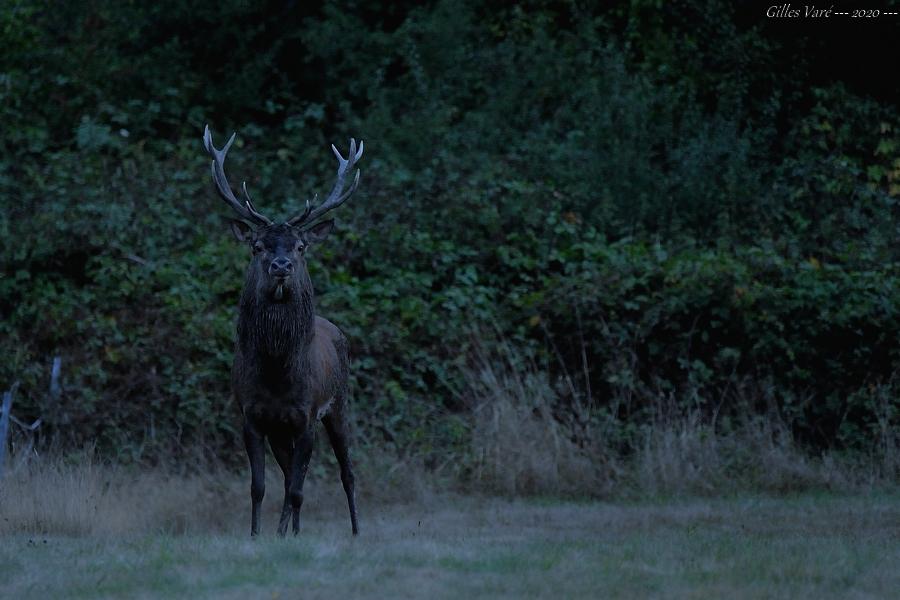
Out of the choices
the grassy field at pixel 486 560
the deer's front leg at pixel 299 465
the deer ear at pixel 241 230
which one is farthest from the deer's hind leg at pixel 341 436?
the deer ear at pixel 241 230

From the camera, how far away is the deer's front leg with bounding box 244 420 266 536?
34.0 feet

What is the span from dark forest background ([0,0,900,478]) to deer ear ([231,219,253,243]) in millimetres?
3855

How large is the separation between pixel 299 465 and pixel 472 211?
7.43 meters

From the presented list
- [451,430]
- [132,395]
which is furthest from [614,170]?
[132,395]

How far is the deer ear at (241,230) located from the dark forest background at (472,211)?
385 cm

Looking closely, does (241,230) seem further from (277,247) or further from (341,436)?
(341,436)

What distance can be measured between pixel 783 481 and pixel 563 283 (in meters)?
3.42

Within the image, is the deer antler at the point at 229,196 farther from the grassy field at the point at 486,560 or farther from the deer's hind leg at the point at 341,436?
the grassy field at the point at 486,560

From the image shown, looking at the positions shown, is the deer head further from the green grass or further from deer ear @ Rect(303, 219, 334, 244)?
the green grass

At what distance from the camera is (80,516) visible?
37.1 ft

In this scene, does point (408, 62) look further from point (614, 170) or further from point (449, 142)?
point (614, 170)

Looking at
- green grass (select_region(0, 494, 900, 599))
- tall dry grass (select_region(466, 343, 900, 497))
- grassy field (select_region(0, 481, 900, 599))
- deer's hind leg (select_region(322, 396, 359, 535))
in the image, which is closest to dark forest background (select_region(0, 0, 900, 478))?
tall dry grass (select_region(466, 343, 900, 497))

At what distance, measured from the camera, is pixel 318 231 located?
11.1m

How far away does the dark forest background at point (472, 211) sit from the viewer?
49.0 feet
